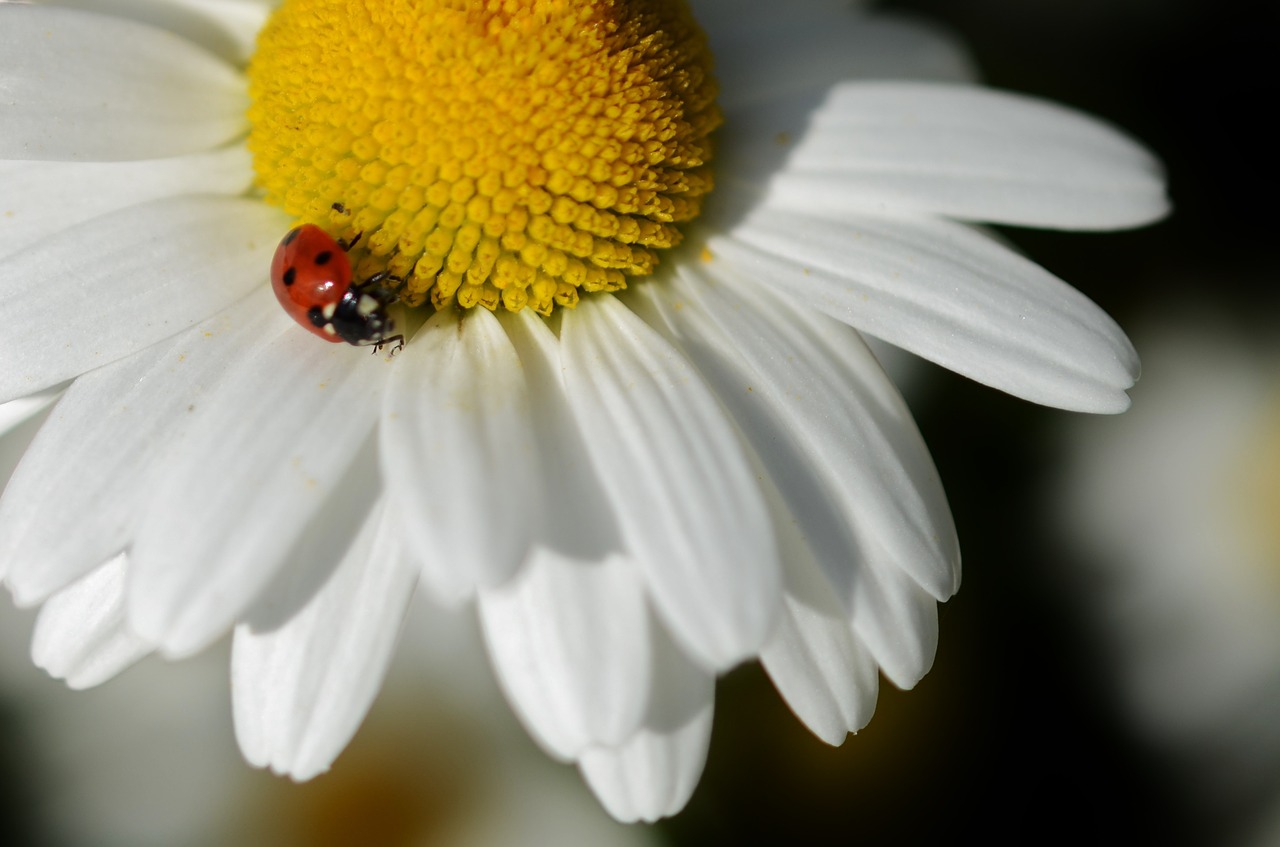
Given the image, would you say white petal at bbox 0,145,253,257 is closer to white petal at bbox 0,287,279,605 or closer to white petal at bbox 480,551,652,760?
white petal at bbox 0,287,279,605

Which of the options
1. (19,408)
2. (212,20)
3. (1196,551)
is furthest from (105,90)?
(1196,551)

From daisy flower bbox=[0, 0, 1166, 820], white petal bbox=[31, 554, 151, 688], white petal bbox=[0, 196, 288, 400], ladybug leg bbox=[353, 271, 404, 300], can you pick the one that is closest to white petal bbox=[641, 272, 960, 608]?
daisy flower bbox=[0, 0, 1166, 820]

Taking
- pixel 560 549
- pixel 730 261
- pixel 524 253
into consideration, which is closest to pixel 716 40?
pixel 730 261

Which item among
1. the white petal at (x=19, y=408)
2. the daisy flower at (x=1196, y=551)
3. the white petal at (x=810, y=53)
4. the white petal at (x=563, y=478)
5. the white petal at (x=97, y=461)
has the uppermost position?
the white petal at (x=810, y=53)

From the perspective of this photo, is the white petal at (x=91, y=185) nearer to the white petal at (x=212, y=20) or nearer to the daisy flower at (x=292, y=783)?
the white petal at (x=212, y=20)

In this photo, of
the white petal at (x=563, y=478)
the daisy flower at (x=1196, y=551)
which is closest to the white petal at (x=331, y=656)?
the white petal at (x=563, y=478)

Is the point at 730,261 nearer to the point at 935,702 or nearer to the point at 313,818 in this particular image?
the point at 935,702
